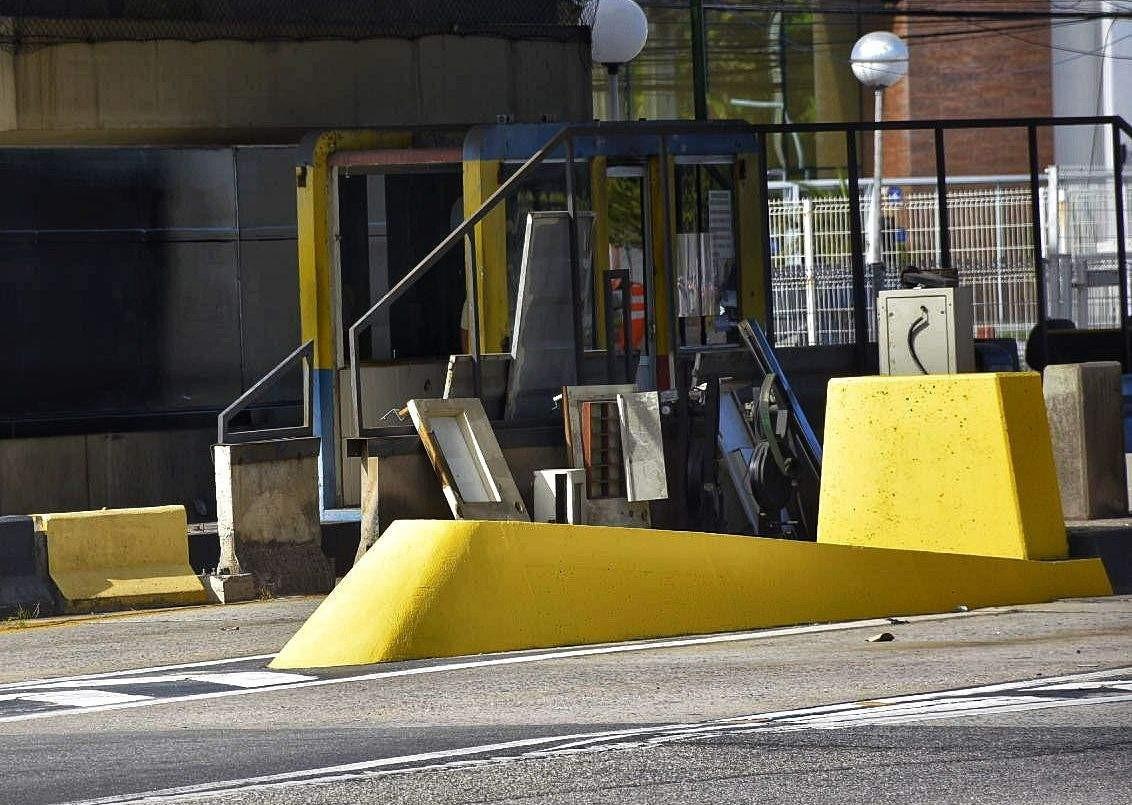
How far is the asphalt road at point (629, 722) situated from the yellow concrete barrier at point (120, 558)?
2.81m

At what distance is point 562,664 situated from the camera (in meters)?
9.36

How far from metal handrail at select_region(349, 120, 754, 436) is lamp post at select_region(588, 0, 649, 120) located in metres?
3.81

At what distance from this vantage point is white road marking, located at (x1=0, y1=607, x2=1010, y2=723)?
357 inches

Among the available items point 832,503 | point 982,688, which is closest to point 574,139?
point 832,503

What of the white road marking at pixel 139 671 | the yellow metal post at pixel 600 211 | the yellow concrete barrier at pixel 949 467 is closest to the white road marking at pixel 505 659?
the white road marking at pixel 139 671

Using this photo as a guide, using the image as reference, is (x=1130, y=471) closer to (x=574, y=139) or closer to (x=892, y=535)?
(x=574, y=139)

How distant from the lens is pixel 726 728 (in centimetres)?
766

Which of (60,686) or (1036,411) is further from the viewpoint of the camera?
(1036,411)

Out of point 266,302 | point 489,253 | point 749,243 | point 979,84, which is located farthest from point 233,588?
point 979,84

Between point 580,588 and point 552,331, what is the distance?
4.45 m

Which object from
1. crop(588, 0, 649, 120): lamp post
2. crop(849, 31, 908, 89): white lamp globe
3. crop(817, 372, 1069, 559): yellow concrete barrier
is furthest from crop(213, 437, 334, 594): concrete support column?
crop(849, 31, 908, 89): white lamp globe

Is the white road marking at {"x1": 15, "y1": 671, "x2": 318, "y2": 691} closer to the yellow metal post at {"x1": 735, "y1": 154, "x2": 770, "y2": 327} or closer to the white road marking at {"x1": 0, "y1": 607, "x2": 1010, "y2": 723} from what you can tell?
the white road marking at {"x1": 0, "y1": 607, "x2": 1010, "y2": 723}

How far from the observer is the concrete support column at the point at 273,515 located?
13984 millimetres

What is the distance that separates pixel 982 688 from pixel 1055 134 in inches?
1740
